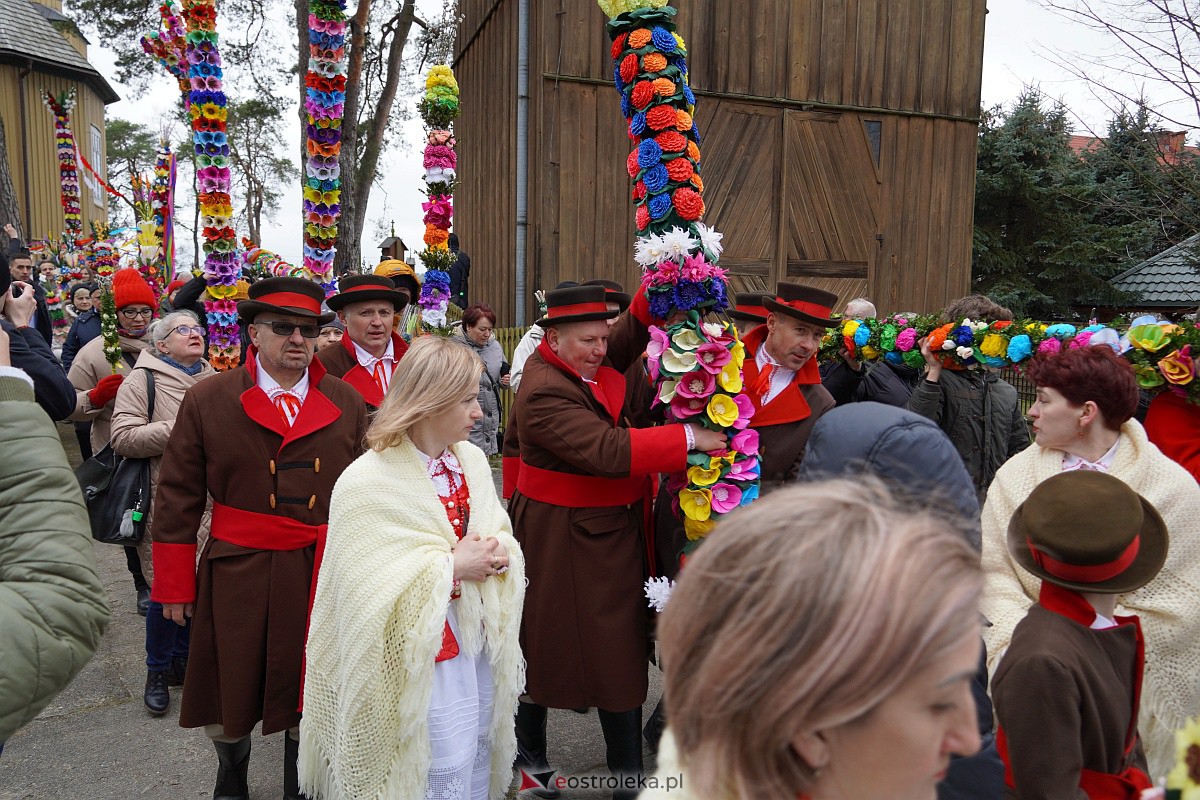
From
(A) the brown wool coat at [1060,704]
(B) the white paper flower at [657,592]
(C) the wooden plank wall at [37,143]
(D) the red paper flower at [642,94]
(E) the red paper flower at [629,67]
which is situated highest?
(C) the wooden plank wall at [37,143]

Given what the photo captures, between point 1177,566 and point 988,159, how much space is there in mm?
19116

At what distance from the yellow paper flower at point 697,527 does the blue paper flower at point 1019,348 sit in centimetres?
198

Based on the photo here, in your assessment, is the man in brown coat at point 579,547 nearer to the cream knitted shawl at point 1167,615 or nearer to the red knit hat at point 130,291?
the cream knitted shawl at point 1167,615

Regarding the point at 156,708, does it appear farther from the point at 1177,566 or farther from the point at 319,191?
the point at 1177,566

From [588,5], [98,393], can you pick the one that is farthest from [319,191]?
[588,5]

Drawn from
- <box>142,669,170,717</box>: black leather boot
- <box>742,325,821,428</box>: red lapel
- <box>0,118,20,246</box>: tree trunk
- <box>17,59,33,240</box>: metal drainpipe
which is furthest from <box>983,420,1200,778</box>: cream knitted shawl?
<box>17,59,33,240</box>: metal drainpipe

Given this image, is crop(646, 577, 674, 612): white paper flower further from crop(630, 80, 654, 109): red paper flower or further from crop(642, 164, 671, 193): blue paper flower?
crop(630, 80, 654, 109): red paper flower

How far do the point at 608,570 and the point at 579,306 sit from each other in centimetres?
105

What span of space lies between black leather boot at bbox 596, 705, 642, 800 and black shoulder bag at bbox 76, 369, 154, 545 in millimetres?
2590

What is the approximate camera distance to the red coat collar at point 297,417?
311 cm

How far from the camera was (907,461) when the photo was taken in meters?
1.46

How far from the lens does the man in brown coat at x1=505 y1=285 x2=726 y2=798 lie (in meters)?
3.16

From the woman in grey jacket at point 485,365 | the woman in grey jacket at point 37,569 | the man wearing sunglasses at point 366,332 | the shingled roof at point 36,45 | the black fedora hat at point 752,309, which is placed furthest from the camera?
the shingled roof at point 36,45

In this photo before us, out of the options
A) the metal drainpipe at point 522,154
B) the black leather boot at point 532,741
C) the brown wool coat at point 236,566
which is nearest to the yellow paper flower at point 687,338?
the brown wool coat at point 236,566
